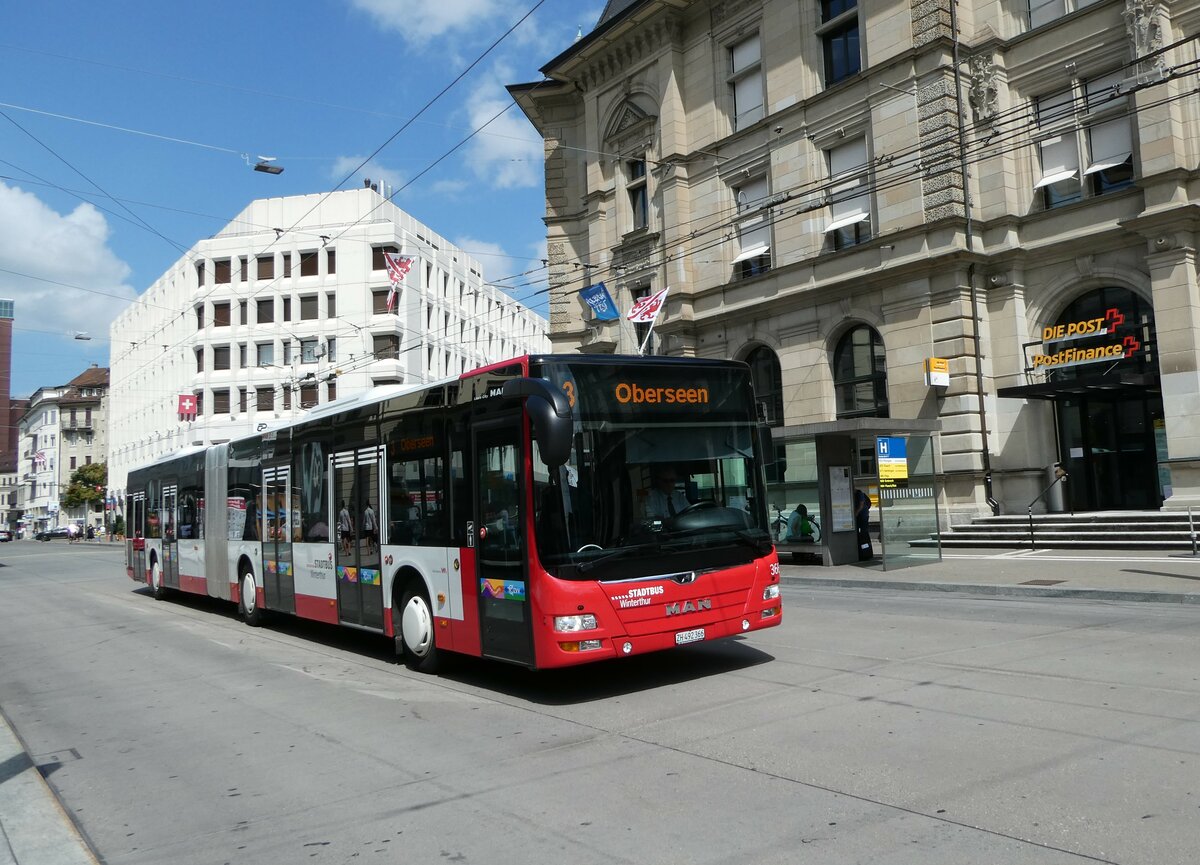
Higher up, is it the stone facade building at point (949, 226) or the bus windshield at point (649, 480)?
the stone facade building at point (949, 226)

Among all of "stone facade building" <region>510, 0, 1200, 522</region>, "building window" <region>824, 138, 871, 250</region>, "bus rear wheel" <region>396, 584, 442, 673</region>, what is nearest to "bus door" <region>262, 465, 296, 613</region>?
"bus rear wheel" <region>396, 584, 442, 673</region>

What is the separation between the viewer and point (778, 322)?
29734mm

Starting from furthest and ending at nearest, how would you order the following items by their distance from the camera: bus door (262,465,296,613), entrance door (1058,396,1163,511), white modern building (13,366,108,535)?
white modern building (13,366,108,535) → entrance door (1058,396,1163,511) → bus door (262,465,296,613)

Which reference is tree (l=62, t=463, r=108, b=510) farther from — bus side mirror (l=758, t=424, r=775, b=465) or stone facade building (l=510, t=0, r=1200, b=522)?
bus side mirror (l=758, t=424, r=775, b=465)

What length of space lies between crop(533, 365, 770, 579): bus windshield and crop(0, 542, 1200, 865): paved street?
1241 millimetres

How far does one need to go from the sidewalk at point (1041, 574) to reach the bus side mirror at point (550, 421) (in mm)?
9678

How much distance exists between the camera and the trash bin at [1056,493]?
23.8 metres

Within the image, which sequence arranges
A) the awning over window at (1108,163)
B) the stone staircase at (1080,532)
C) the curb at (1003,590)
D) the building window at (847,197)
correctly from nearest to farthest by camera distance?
the curb at (1003,590), the stone staircase at (1080,532), the awning over window at (1108,163), the building window at (847,197)

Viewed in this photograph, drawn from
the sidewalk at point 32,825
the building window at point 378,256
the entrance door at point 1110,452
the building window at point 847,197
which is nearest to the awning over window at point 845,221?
the building window at point 847,197

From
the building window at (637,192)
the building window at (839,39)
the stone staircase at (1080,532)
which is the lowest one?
the stone staircase at (1080,532)

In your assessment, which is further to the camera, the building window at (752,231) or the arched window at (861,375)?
the building window at (752,231)

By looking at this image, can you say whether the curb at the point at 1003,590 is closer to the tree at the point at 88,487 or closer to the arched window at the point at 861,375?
the arched window at the point at 861,375

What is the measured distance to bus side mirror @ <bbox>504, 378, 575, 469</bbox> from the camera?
23.7ft

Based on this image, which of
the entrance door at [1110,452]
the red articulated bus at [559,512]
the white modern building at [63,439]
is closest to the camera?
the red articulated bus at [559,512]
